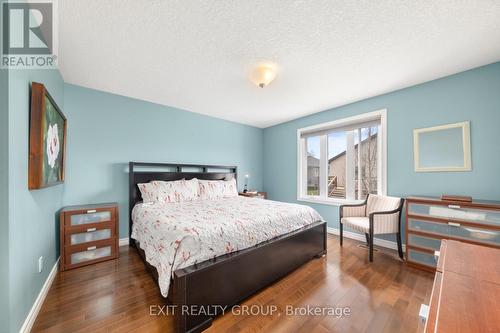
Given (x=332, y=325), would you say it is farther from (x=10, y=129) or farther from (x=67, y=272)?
(x=67, y=272)

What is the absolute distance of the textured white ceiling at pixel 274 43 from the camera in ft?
4.91

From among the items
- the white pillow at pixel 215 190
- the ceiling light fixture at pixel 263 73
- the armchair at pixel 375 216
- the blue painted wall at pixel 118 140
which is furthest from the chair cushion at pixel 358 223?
the blue painted wall at pixel 118 140

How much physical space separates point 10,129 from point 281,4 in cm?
204

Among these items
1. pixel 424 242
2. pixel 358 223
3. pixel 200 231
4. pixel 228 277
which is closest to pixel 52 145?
pixel 200 231

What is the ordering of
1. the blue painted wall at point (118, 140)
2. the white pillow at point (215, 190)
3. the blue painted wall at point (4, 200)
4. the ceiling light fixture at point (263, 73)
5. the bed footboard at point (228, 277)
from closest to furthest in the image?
the blue painted wall at point (4, 200)
the bed footboard at point (228, 277)
the ceiling light fixture at point (263, 73)
the blue painted wall at point (118, 140)
the white pillow at point (215, 190)

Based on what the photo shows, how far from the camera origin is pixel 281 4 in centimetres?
146

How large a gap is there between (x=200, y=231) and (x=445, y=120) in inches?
132

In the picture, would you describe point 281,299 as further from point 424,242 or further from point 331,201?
point 331,201

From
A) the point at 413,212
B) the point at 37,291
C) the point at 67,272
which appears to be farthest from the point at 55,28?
the point at 413,212

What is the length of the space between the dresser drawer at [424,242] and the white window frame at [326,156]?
0.79 metres

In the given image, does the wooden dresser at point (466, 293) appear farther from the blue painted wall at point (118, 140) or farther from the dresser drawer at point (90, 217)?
the blue painted wall at point (118, 140)

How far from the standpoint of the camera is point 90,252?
2467 mm

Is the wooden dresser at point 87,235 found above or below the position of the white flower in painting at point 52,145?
below

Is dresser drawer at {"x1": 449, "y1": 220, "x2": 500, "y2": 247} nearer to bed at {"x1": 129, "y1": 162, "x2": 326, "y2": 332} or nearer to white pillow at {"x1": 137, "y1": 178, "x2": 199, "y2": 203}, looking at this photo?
bed at {"x1": 129, "y1": 162, "x2": 326, "y2": 332}
